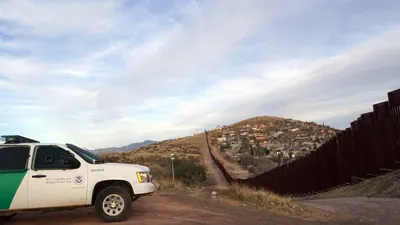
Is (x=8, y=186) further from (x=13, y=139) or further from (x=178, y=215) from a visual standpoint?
(x=178, y=215)

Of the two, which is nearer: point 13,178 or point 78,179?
point 13,178

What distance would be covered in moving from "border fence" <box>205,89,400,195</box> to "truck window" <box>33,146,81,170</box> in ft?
42.7

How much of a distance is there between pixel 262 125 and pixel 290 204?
105 meters

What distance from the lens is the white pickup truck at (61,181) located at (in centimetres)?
1042

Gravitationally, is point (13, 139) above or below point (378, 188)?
above

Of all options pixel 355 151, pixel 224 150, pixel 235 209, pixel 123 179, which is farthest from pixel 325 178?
pixel 224 150

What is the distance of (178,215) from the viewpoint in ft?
39.3

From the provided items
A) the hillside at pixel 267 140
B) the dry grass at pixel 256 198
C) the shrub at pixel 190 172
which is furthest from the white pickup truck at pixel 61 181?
the shrub at pixel 190 172

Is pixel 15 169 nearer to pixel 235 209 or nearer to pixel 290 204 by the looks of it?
pixel 235 209

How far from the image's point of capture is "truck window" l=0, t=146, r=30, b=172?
10594 mm

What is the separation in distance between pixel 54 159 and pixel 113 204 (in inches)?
68.6

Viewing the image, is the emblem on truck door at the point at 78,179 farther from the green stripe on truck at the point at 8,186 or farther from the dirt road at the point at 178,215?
the green stripe on truck at the point at 8,186

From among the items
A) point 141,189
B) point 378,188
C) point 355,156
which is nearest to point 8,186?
point 141,189

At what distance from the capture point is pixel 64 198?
415 inches
